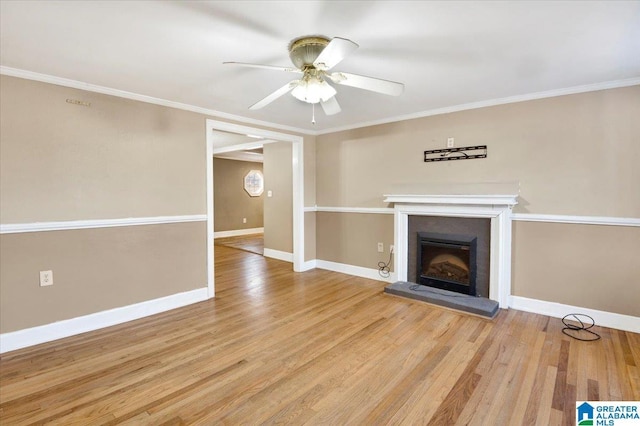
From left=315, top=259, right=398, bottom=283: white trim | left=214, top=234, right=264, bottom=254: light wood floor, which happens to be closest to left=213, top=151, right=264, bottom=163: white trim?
left=214, top=234, right=264, bottom=254: light wood floor

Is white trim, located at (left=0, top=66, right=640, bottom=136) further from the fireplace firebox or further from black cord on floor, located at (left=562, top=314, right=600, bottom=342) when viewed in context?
black cord on floor, located at (left=562, top=314, right=600, bottom=342)

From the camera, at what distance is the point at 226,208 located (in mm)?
8906

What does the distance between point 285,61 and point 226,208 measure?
700 cm

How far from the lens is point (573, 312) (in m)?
3.07

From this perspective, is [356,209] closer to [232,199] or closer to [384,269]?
[384,269]

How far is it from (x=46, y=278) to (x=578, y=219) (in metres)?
4.95

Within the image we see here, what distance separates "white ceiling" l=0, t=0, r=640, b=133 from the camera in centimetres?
172

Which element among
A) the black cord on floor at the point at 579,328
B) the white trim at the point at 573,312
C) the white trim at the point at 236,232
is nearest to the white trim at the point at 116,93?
the white trim at the point at 573,312

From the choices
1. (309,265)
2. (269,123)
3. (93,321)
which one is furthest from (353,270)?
(93,321)

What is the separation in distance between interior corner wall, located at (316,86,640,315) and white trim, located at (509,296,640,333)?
0.05 meters

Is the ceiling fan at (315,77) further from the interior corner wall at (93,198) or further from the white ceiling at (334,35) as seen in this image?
the interior corner wall at (93,198)

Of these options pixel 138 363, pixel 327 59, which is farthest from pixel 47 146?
pixel 327 59

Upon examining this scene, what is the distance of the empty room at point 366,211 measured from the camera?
73.0 inches

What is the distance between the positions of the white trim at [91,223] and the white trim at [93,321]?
83cm
